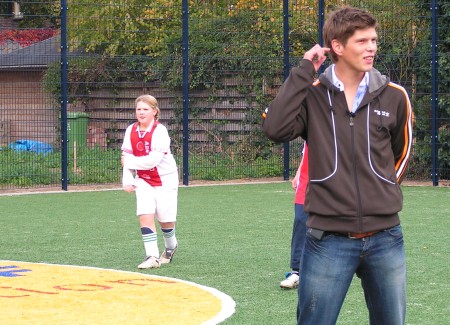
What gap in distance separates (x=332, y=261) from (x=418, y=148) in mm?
15901

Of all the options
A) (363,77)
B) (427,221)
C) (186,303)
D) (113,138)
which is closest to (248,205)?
(427,221)

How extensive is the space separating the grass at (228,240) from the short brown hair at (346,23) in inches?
118

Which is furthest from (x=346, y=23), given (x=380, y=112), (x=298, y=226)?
(x=298, y=226)

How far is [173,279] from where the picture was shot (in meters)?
8.91

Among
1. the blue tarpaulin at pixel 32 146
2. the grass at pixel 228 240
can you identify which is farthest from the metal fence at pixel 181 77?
the grass at pixel 228 240

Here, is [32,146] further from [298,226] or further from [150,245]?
[298,226]

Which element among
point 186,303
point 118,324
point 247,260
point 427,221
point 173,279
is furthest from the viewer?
point 427,221

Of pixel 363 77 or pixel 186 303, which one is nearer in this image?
pixel 363 77

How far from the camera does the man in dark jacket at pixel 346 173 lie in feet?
14.5

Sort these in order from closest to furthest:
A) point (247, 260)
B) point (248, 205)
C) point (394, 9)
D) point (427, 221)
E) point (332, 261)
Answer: point (332, 261), point (247, 260), point (427, 221), point (248, 205), point (394, 9)

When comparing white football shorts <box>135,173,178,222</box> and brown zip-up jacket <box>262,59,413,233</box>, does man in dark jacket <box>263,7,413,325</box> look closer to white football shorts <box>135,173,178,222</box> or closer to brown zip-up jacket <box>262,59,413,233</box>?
brown zip-up jacket <box>262,59,413,233</box>

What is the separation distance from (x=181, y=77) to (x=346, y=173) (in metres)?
15.6

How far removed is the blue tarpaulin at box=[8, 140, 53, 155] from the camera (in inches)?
736

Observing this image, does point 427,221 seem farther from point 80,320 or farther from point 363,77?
point 363,77
